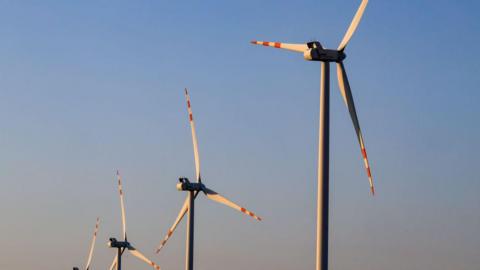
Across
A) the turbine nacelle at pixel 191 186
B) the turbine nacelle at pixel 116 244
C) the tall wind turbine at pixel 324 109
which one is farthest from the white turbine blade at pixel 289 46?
the turbine nacelle at pixel 116 244

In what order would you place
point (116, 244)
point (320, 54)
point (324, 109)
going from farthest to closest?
point (116, 244) < point (320, 54) < point (324, 109)

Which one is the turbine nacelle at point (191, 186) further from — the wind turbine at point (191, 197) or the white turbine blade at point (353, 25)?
the white turbine blade at point (353, 25)

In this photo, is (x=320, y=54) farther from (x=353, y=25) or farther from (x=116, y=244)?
(x=116, y=244)

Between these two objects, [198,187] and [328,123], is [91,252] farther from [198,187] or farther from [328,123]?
[328,123]

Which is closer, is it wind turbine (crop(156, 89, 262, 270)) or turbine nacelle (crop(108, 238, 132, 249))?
wind turbine (crop(156, 89, 262, 270))

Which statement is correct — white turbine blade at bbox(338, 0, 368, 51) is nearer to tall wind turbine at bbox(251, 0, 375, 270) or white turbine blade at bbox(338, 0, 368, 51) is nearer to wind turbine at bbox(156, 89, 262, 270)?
tall wind turbine at bbox(251, 0, 375, 270)

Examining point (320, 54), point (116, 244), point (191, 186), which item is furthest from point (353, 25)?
point (116, 244)

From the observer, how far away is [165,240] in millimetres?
133875

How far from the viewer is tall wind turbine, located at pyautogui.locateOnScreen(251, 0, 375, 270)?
7894 cm

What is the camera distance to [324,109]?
82188 millimetres

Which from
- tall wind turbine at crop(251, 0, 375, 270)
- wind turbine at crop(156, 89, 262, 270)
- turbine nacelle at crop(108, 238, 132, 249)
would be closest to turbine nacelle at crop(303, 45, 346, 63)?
tall wind turbine at crop(251, 0, 375, 270)

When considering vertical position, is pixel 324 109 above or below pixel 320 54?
below

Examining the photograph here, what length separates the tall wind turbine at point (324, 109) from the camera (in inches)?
3108

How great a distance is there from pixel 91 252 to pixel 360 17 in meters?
94.4
